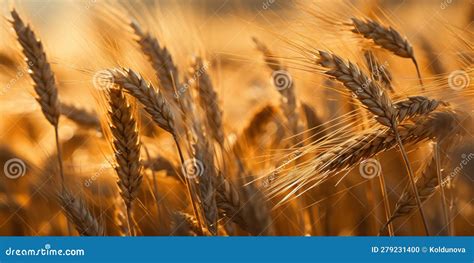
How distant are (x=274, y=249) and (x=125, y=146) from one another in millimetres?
597

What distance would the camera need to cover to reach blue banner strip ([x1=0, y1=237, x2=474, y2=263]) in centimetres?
208

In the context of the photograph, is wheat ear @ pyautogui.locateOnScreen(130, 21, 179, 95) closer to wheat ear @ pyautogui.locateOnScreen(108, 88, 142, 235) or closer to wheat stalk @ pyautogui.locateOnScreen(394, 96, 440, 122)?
wheat ear @ pyautogui.locateOnScreen(108, 88, 142, 235)

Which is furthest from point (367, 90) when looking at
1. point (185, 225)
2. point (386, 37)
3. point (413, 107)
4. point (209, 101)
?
point (185, 225)

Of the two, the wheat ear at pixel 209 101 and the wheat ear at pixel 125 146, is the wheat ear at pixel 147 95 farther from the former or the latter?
the wheat ear at pixel 209 101

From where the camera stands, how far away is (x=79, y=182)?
2135 mm

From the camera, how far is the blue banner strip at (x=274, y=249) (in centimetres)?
208

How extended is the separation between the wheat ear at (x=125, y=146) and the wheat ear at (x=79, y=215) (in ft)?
0.51

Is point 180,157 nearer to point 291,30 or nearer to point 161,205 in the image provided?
point 161,205

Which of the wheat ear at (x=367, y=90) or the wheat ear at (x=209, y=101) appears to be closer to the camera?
the wheat ear at (x=367, y=90)

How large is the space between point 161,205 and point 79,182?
284 mm

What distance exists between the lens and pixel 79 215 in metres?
2.03

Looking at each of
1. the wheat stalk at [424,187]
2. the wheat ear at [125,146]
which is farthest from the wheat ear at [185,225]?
the wheat stalk at [424,187]

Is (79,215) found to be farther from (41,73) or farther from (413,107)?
(413,107)

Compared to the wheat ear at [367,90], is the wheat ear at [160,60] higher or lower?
higher
